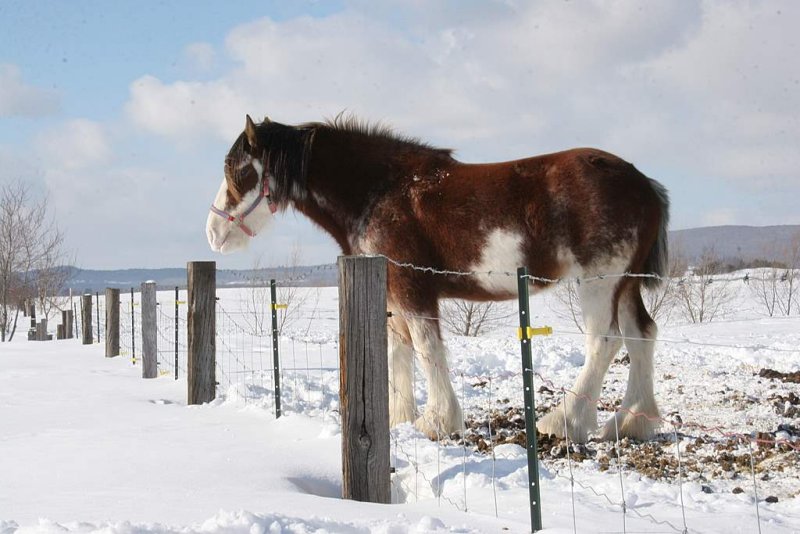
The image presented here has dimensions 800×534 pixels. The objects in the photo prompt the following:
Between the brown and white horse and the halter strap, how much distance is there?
0.03 metres

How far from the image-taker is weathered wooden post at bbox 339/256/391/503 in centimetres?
416

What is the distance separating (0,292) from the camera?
79.9ft

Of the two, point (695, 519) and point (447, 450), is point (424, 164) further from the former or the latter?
point (695, 519)

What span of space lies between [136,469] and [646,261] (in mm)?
4234

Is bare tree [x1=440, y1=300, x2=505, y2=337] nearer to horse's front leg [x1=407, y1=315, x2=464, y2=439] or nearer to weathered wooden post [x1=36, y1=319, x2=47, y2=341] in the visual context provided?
weathered wooden post [x1=36, y1=319, x2=47, y2=341]

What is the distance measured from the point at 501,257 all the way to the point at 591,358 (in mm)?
1094

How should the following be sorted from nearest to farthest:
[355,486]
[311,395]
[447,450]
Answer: [355,486], [447,450], [311,395]

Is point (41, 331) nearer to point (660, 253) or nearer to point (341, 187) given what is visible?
point (341, 187)

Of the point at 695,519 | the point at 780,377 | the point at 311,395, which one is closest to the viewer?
the point at 695,519

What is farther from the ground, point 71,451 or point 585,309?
point 585,309

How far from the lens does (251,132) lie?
6328 mm

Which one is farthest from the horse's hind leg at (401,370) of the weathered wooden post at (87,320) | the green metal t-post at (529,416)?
the weathered wooden post at (87,320)

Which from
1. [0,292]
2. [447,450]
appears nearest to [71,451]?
[447,450]

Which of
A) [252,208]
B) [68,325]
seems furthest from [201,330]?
[68,325]
